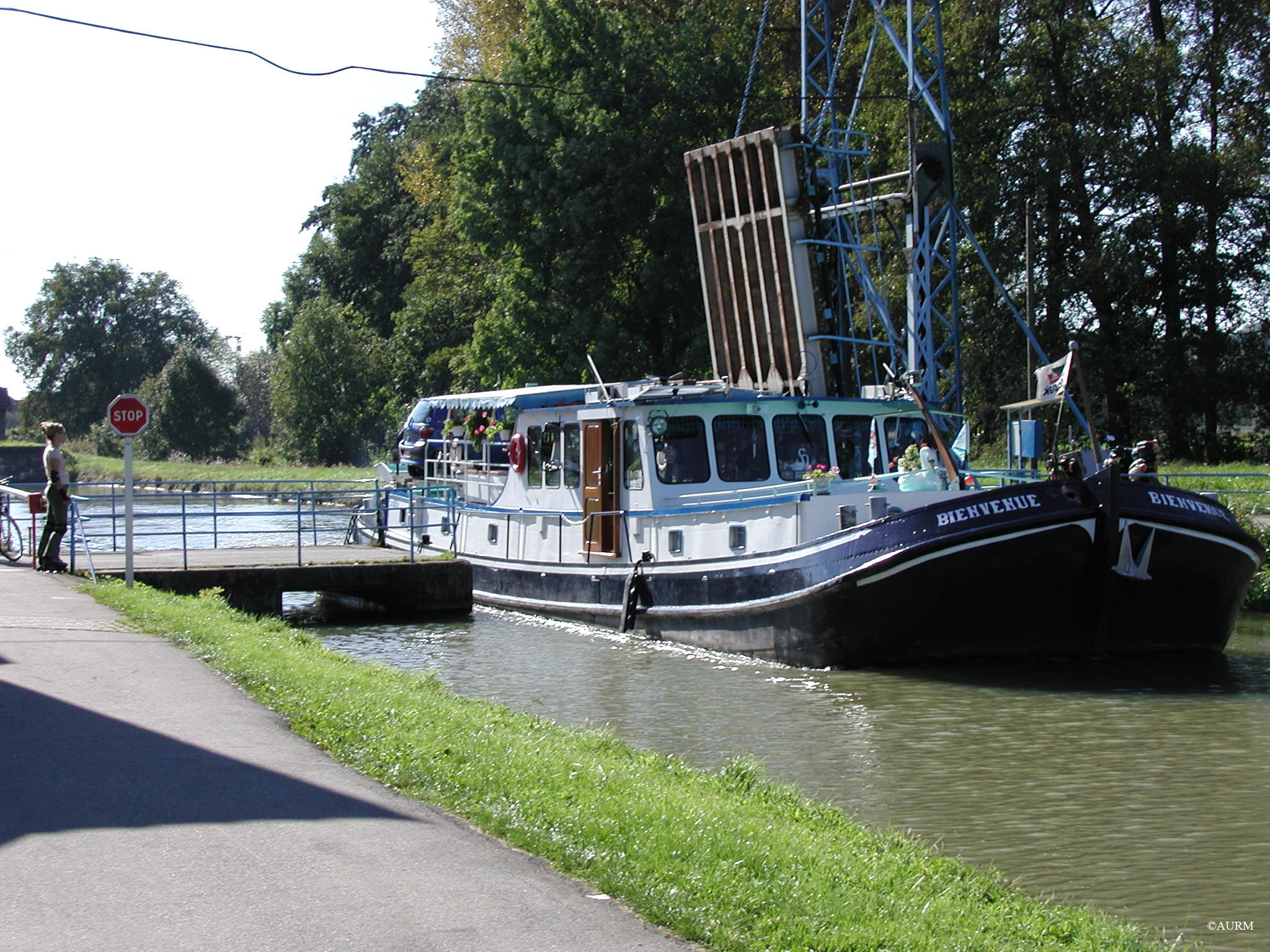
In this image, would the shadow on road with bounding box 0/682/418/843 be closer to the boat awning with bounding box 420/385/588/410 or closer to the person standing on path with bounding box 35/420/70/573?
the person standing on path with bounding box 35/420/70/573

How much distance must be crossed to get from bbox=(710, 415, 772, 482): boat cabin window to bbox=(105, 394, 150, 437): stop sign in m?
7.13

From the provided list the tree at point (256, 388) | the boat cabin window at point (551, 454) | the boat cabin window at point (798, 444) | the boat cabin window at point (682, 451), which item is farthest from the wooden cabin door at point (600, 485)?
the tree at point (256, 388)

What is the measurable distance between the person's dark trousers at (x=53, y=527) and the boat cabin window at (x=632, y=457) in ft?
23.9

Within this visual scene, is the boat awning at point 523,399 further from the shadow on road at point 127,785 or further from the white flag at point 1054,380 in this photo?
the shadow on road at point 127,785

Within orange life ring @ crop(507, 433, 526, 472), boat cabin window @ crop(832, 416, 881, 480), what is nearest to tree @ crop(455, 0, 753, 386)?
orange life ring @ crop(507, 433, 526, 472)

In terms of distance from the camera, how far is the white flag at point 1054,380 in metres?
14.4

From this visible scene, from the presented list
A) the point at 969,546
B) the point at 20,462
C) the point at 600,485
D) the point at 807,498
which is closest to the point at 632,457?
the point at 600,485

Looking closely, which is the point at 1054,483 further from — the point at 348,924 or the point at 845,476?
the point at 348,924

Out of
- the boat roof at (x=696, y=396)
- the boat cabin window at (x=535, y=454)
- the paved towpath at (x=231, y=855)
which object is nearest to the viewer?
the paved towpath at (x=231, y=855)

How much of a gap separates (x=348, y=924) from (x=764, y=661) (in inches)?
457

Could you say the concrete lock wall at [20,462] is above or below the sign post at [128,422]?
above

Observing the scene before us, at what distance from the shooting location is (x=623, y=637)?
61.5 feet

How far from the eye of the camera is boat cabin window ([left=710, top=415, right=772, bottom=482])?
18422 mm

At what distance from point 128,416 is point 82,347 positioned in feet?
314
